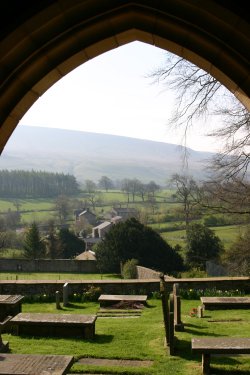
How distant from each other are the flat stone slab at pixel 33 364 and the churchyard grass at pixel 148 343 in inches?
29.2

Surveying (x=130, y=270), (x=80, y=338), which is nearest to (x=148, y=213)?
(x=130, y=270)

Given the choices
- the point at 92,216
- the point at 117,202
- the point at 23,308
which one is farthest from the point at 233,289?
the point at 117,202

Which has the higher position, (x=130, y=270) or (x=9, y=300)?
(x=9, y=300)

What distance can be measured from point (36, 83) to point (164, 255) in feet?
101

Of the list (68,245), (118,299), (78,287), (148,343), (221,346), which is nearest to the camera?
(221,346)

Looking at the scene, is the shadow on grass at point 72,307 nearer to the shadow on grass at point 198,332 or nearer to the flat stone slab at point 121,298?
the flat stone slab at point 121,298

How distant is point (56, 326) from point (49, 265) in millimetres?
31955

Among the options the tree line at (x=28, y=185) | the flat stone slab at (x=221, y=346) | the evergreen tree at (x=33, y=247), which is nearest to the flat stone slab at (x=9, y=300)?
the flat stone slab at (x=221, y=346)

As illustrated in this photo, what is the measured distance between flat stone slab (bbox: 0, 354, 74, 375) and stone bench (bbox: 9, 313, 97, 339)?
9.49 feet

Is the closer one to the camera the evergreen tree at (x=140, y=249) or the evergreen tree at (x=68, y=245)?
the evergreen tree at (x=140, y=249)

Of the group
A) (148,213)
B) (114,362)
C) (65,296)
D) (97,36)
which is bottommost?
(114,362)

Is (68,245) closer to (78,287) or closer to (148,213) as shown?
(78,287)

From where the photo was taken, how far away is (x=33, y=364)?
7.75 metres

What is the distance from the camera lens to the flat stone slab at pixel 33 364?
7359 millimetres
